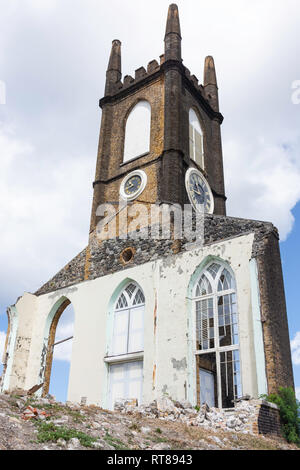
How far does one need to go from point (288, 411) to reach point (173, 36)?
60.3 feet

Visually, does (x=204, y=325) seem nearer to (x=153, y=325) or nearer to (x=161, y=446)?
(x=153, y=325)

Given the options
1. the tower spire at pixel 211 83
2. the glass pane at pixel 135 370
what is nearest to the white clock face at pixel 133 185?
the glass pane at pixel 135 370

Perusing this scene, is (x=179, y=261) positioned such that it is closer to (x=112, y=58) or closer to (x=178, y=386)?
(x=178, y=386)

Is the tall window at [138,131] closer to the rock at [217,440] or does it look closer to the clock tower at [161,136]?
the clock tower at [161,136]

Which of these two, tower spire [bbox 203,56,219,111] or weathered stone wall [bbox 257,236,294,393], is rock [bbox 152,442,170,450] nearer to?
weathered stone wall [bbox 257,236,294,393]

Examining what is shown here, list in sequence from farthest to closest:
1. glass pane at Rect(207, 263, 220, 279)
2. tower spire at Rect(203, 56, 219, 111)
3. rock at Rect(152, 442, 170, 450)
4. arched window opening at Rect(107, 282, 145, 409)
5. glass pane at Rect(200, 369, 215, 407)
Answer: tower spire at Rect(203, 56, 219, 111)
arched window opening at Rect(107, 282, 145, 409)
glass pane at Rect(207, 263, 220, 279)
glass pane at Rect(200, 369, 215, 407)
rock at Rect(152, 442, 170, 450)

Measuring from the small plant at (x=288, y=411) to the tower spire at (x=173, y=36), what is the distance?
635 inches

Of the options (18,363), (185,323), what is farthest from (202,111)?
(18,363)

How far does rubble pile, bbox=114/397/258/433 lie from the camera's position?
9.76 m

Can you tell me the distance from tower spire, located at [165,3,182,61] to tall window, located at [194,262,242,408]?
12.2 metres

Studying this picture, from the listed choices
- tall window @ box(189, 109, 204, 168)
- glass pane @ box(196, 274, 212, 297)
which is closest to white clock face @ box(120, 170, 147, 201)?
tall window @ box(189, 109, 204, 168)

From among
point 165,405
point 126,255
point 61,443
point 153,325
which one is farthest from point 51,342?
point 61,443

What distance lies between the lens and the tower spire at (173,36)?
2131cm
